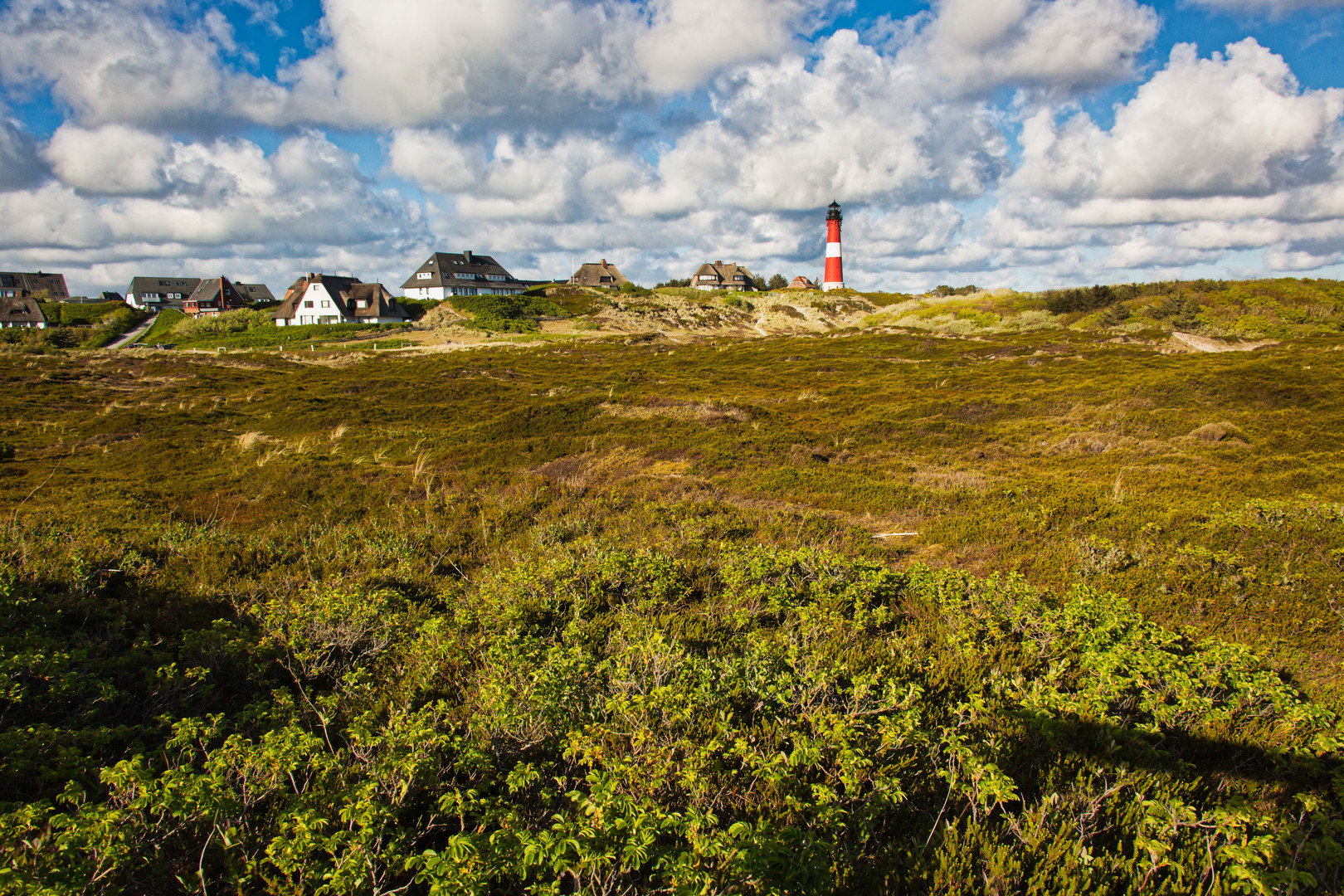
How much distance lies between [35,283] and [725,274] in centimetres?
11889

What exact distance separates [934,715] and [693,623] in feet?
7.85

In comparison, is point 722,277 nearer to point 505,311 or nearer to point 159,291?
point 505,311

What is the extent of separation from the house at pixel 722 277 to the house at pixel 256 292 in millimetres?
79928

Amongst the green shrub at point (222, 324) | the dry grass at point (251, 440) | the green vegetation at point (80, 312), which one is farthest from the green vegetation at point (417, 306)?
the dry grass at point (251, 440)

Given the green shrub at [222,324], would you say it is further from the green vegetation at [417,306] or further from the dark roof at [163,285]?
the dark roof at [163,285]

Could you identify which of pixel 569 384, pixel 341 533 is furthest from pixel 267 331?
pixel 341 533

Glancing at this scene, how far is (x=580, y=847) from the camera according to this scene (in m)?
2.66

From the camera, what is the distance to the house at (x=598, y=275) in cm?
10719

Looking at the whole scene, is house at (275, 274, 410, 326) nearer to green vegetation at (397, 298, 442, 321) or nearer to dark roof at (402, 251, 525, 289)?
green vegetation at (397, 298, 442, 321)

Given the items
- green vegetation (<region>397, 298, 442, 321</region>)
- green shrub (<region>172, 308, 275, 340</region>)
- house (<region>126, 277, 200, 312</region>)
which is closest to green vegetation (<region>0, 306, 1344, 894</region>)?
green shrub (<region>172, 308, 275, 340</region>)

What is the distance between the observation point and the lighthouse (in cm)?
8950

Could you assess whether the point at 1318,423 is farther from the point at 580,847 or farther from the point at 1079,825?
Result: the point at 580,847

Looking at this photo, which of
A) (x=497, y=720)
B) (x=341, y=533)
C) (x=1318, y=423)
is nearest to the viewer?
(x=497, y=720)

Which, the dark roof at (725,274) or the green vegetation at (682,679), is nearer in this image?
the green vegetation at (682,679)
